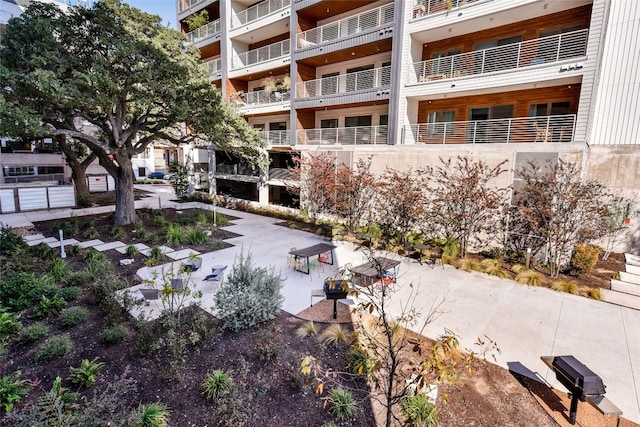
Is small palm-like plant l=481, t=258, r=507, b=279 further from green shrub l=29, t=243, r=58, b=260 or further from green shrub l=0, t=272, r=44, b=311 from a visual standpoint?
green shrub l=29, t=243, r=58, b=260

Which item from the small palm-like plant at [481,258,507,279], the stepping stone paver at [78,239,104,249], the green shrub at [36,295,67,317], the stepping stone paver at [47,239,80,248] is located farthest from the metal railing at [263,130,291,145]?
the green shrub at [36,295,67,317]

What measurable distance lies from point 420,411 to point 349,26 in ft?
63.2

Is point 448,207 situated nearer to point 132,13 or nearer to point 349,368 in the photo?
point 349,368

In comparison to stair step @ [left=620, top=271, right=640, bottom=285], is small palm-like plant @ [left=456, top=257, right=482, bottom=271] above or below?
below

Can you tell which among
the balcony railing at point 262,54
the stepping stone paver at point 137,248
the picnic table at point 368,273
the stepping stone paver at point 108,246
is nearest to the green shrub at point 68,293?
the stepping stone paver at point 137,248

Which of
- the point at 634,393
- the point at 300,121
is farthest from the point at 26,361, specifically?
the point at 300,121

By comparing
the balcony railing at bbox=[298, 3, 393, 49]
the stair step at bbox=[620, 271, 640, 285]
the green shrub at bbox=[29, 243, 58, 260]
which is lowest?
the green shrub at bbox=[29, 243, 58, 260]

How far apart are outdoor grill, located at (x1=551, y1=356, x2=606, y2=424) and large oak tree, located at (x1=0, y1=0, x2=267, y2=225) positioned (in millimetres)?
12979

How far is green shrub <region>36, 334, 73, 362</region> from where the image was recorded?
16.3 ft

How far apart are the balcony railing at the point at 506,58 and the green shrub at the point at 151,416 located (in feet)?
50.1

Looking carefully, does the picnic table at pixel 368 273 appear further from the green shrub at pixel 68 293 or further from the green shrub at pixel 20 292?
the green shrub at pixel 20 292

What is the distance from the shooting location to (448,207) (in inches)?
444

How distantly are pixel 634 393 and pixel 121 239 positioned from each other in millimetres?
14558

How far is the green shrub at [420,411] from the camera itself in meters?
3.84
